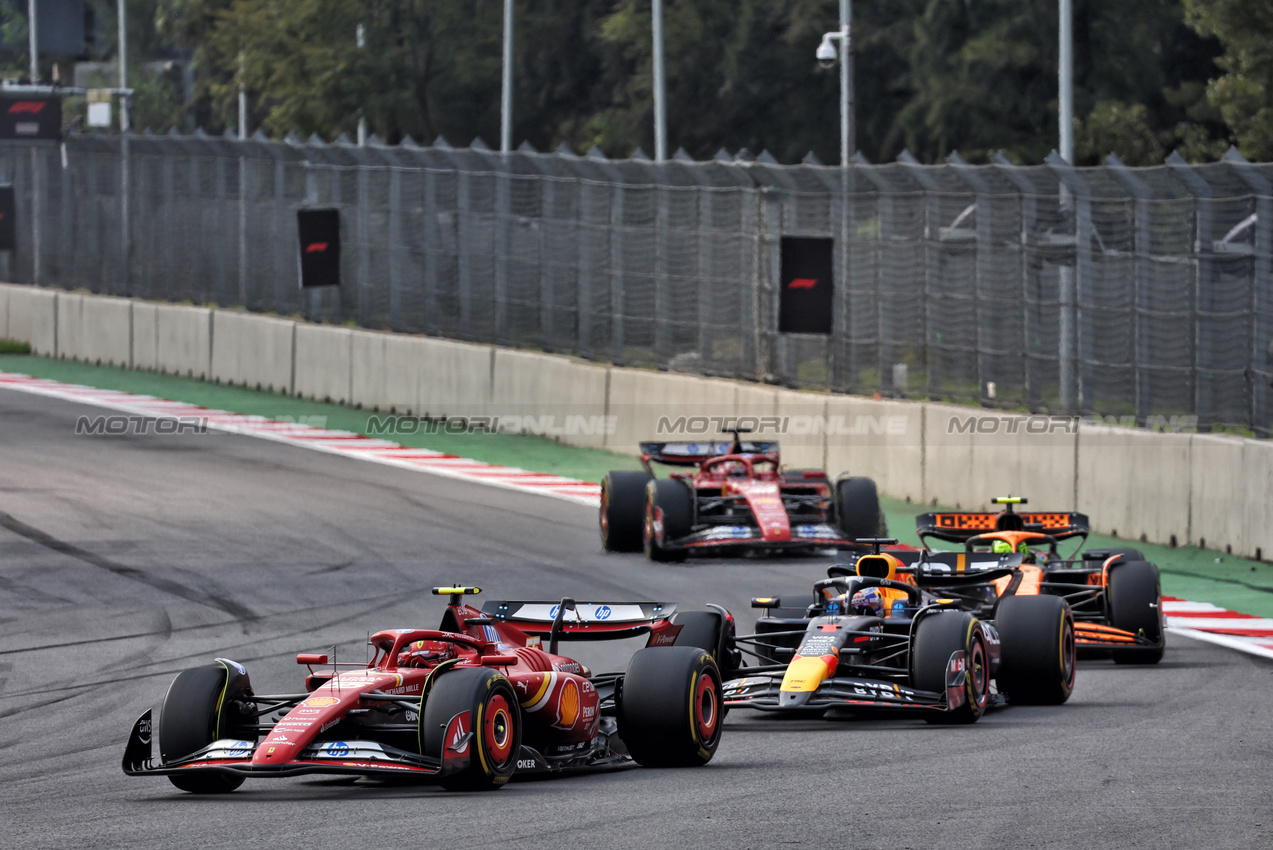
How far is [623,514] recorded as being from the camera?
690 inches

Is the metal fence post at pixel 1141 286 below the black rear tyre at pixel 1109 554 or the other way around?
the other way around

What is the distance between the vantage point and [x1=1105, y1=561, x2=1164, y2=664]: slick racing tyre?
13062mm

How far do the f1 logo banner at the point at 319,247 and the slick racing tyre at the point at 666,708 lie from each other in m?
20.1

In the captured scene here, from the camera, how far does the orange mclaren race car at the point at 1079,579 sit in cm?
1306

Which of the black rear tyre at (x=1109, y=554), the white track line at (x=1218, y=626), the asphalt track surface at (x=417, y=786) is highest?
the black rear tyre at (x=1109, y=554)

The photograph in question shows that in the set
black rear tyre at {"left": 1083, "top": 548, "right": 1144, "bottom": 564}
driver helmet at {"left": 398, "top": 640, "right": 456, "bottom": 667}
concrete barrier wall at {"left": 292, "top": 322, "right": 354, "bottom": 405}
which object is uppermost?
concrete barrier wall at {"left": 292, "top": 322, "right": 354, "bottom": 405}

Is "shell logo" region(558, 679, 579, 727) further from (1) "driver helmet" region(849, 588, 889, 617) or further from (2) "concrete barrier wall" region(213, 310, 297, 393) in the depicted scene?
(2) "concrete barrier wall" region(213, 310, 297, 393)

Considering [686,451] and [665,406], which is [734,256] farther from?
[686,451]

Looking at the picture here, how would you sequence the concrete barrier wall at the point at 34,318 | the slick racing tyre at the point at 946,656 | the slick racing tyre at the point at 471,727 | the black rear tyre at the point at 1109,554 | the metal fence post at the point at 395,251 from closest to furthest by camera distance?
the slick racing tyre at the point at 471,727 → the slick racing tyre at the point at 946,656 → the black rear tyre at the point at 1109,554 → the metal fence post at the point at 395,251 → the concrete barrier wall at the point at 34,318

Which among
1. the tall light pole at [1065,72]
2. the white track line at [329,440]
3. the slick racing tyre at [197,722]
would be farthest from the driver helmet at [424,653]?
the tall light pole at [1065,72]

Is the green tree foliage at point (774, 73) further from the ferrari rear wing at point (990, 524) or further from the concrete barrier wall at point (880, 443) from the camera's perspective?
the ferrari rear wing at point (990, 524)

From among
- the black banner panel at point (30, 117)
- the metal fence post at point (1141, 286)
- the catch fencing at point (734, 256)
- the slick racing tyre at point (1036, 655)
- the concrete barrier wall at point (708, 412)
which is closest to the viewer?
the slick racing tyre at point (1036, 655)

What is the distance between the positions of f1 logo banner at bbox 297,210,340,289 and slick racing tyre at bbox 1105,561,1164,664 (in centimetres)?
1750

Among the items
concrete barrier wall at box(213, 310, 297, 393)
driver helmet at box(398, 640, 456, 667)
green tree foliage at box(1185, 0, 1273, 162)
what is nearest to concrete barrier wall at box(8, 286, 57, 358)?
concrete barrier wall at box(213, 310, 297, 393)
